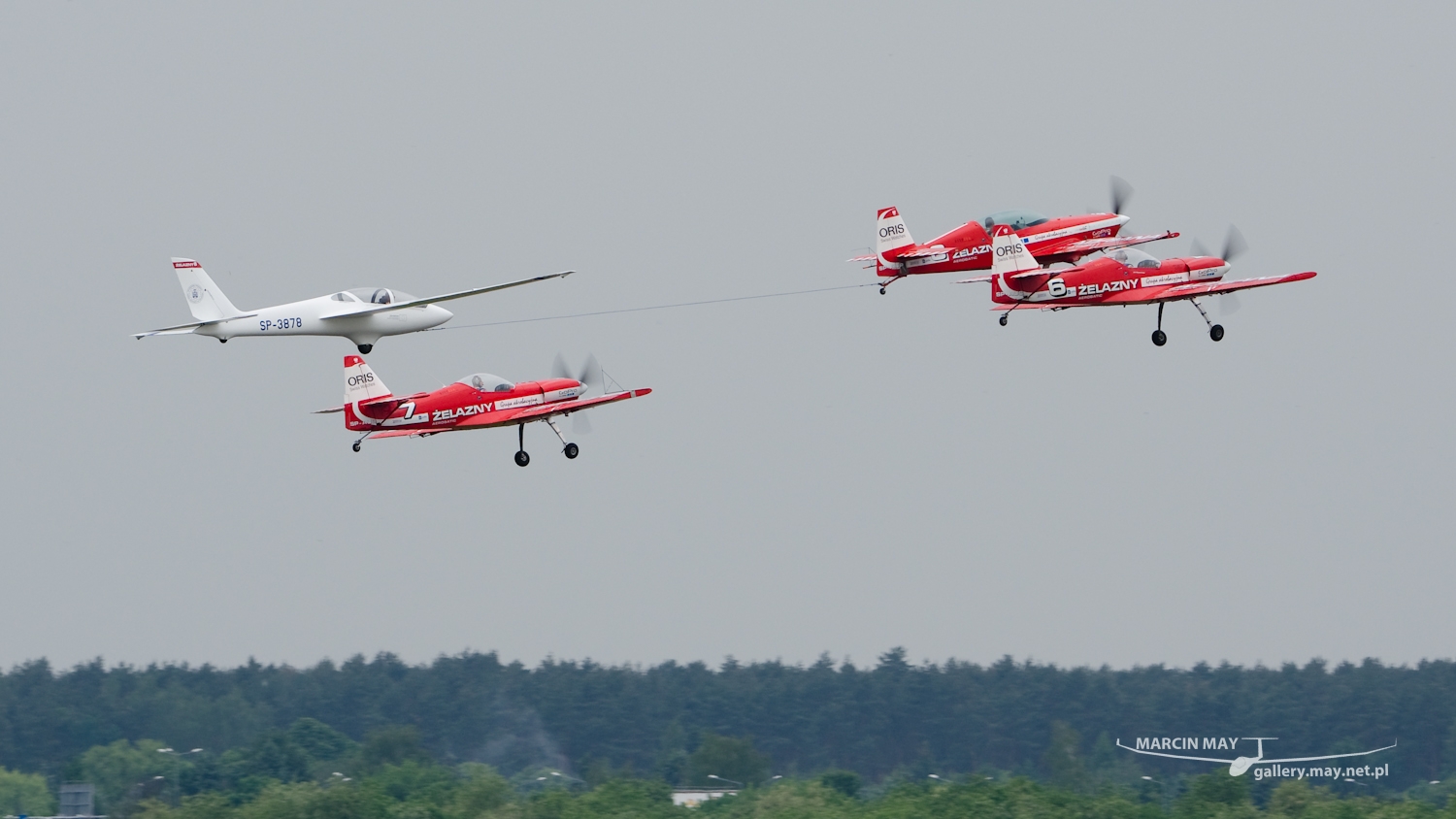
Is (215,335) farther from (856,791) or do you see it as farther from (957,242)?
(856,791)

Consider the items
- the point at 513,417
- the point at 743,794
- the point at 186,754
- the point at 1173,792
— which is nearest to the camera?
the point at 513,417

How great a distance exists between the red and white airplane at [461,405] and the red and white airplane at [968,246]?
354 inches

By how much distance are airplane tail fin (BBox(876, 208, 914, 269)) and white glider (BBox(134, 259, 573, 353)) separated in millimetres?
10819

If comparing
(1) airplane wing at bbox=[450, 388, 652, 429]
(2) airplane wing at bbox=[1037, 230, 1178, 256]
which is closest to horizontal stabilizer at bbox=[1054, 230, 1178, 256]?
(2) airplane wing at bbox=[1037, 230, 1178, 256]

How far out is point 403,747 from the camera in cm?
17638

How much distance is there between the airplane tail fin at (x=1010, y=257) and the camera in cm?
5672

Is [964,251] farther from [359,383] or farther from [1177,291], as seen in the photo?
[359,383]

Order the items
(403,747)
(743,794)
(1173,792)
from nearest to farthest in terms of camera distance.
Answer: (743,794)
(1173,792)
(403,747)

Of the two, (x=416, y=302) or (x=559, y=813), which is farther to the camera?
(x=559, y=813)

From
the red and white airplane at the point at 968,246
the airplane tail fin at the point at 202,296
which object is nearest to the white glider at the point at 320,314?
the airplane tail fin at the point at 202,296

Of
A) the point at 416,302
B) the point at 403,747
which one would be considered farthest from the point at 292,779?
the point at 416,302

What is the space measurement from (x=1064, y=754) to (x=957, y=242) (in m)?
→ 132

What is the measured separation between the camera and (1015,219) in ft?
199

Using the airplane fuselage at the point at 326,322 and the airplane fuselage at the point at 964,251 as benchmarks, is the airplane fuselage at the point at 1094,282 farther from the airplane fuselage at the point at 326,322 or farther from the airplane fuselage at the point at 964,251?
the airplane fuselage at the point at 326,322
